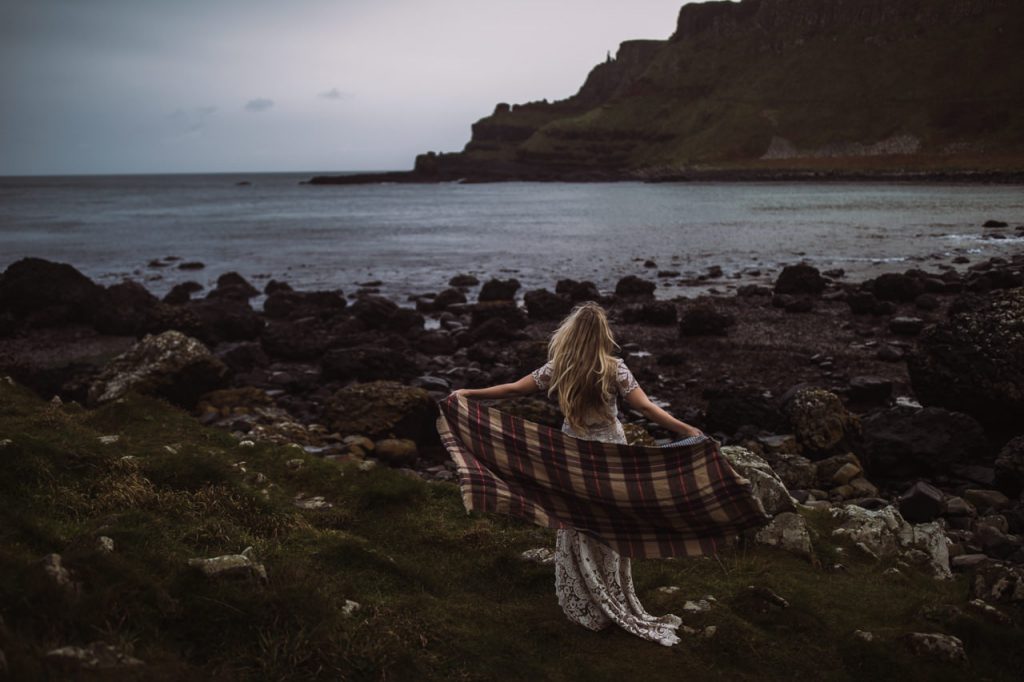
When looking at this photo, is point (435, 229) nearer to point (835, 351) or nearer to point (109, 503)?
point (835, 351)

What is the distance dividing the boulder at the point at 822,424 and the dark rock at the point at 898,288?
1783 cm

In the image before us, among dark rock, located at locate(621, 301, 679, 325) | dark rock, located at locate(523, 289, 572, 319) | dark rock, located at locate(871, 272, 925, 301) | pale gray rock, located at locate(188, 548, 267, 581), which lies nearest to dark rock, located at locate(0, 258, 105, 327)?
dark rock, located at locate(523, 289, 572, 319)

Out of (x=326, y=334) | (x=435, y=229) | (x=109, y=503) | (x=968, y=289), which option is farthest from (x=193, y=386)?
(x=435, y=229)

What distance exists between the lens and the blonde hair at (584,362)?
250 inches

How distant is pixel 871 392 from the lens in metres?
17.7

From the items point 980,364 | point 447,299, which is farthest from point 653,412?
point 447,299

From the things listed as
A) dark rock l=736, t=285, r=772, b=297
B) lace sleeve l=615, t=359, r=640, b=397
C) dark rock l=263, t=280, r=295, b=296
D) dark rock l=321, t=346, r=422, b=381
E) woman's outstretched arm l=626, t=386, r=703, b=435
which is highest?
lace sleeve l=615, t=359, r=640, b=397

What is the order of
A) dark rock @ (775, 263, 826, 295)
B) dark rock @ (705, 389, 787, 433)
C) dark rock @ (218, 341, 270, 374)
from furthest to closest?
dark rock @ (775, 263, 826, 295)
dark rock @ (218, 341, 270, 374)
dark rock @ (705, 389, 787, 433)

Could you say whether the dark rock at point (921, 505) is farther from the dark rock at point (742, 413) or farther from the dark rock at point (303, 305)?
the dark rock at point (303, 305)

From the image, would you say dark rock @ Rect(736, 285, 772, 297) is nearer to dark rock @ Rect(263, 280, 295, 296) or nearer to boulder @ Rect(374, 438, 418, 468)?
dark rock @ Rect(263, 280, 295, 296)

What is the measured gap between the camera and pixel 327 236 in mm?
71625

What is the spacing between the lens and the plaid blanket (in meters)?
6.29

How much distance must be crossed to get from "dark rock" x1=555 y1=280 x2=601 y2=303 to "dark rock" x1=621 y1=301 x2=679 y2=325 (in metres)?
5.63

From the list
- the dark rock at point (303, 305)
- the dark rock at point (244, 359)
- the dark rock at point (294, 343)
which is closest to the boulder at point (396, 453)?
the dark rock at point (244, 359)
